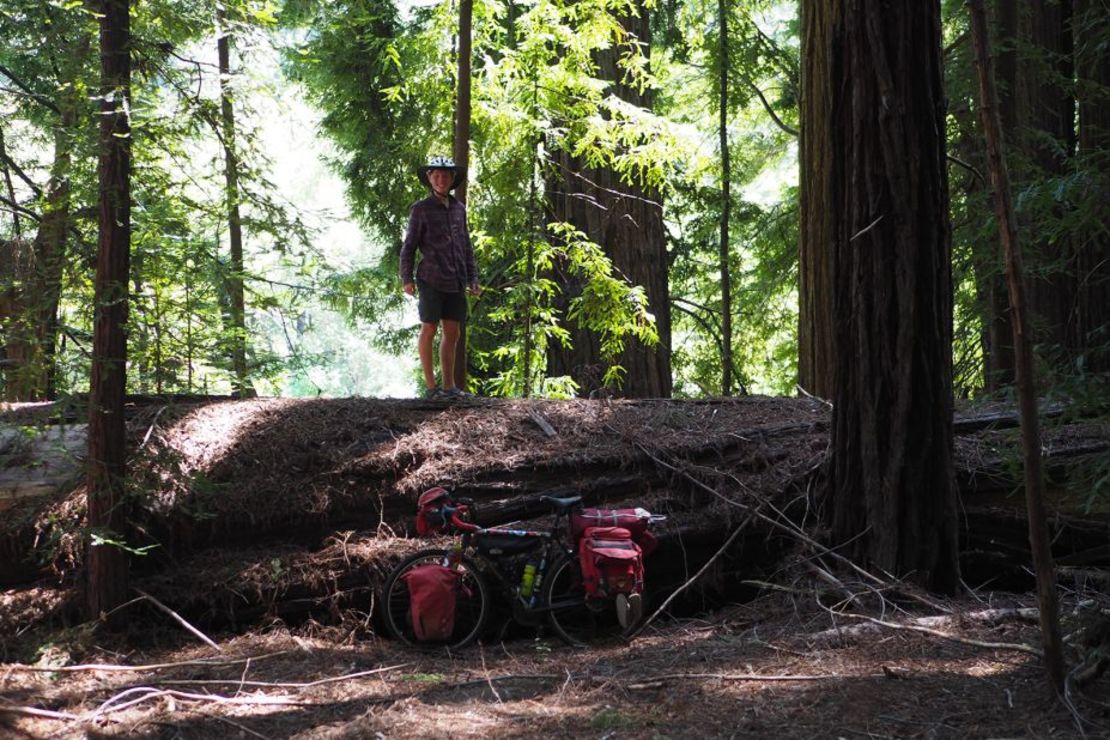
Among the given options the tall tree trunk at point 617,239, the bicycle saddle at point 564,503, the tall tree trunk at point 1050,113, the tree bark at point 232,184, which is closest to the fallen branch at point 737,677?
the bicycle saddle at point 564,503

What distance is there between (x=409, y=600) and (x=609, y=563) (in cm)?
132

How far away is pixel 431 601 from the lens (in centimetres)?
596

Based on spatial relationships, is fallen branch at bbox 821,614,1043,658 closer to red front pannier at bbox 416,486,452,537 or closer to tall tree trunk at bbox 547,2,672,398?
red front pannier at bbox 416,486,452,537

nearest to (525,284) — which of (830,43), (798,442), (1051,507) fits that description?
(798,442)

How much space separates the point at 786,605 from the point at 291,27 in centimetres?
1138

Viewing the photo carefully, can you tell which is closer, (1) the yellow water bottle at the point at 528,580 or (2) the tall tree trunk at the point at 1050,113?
(1) the yellow water bottle at the point at 528,580

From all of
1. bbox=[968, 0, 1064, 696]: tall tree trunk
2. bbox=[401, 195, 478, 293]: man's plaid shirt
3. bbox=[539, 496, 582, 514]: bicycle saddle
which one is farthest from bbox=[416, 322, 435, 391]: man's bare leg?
bbox=[968, 0, 1064, 696]: tall tree trunk

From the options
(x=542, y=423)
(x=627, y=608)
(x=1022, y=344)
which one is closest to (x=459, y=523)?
(x=627, y=608)

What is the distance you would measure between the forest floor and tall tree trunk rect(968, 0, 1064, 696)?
22.0 inches

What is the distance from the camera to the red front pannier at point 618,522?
6.17m

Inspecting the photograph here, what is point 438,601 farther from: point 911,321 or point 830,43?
point 830,43

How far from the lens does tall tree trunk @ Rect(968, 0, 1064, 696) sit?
13.3 feet

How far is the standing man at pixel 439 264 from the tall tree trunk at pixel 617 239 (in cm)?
406

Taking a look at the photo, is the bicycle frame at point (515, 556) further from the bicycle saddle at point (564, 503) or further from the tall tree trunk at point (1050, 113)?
the tall tree trunk at point (1050, 113)
